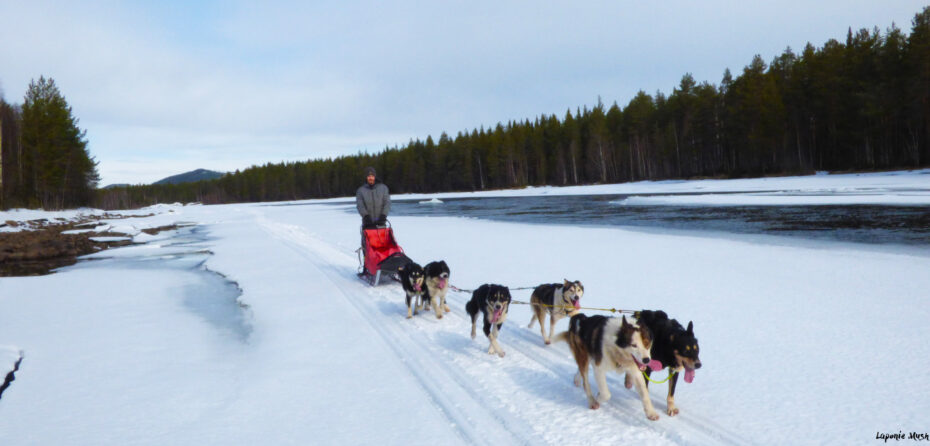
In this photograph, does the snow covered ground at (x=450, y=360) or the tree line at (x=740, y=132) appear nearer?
the snow covered ground at (x=450, y=360)

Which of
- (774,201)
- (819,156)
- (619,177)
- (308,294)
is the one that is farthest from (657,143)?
(308,294)

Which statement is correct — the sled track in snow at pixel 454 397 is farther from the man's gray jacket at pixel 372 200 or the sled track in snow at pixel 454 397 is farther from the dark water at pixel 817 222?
the dark water at pixel 817 222

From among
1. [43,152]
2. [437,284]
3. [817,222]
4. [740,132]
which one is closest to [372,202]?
[437,284]

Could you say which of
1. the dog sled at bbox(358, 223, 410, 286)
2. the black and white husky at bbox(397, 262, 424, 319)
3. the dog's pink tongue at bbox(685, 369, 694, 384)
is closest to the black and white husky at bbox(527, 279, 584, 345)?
the dog's pink tongue at bbox(685, 369, 694, 384)

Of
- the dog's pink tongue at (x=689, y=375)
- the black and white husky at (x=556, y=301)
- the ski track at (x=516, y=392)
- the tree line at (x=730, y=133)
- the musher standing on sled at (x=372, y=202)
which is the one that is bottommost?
the ski track at (x=516, y=392)

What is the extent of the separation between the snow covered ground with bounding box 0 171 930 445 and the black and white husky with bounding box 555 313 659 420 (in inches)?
8.1

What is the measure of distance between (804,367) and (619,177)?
216ft

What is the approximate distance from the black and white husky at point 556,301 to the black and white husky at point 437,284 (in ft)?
4.32

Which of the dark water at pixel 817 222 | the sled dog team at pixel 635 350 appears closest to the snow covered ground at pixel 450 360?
the sled dog team at pixel 635 350

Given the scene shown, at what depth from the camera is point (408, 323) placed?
5.96 meters

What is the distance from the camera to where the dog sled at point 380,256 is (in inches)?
314

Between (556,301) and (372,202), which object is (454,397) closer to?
(556,301)

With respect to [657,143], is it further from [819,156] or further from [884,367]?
[884,367]

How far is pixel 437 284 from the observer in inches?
238
